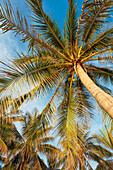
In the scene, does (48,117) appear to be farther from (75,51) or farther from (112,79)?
(112,79)

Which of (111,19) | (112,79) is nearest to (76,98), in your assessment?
(112,79)

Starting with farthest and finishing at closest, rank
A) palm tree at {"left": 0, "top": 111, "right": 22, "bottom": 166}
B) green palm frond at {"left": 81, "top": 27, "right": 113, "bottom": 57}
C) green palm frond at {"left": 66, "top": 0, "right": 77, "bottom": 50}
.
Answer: palm tree at {"left": 0, "top": 111, "right": 22, "bottom": 166} → green palm frond at {"left": 66, "top": 0, "right": 77, "bottom": 50} → green palm frond at {"left": 81, "top": 27, "right": 113, "bottom": 57}

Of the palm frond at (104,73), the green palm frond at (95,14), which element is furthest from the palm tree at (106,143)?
the green palm frond at (95,14)

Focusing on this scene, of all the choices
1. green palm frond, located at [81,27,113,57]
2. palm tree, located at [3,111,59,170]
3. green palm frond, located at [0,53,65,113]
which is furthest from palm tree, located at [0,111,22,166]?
green palm frond, located at [81,27,113,57]

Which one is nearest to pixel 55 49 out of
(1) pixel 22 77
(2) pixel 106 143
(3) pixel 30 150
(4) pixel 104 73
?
(1) pixel 22 77

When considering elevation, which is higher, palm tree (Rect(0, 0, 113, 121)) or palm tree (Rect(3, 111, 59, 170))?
palm tree (Rect(0, 0, 113, 121))

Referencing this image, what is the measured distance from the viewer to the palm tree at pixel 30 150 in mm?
3846

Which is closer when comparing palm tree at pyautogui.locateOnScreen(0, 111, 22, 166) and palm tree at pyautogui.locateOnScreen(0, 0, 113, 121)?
palm tree at pyautogui.locateOnScreen(0, 0, 113, 121)

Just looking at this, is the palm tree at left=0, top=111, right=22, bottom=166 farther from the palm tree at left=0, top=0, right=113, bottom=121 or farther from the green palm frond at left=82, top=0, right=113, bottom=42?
the green palm frond at left=82, top=0, right=113, bottom=42

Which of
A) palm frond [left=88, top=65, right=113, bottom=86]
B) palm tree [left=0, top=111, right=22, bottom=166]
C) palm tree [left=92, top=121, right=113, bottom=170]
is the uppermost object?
palm frond [left=88, top=65, right=113, bottom=86]

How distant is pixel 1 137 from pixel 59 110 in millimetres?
4839

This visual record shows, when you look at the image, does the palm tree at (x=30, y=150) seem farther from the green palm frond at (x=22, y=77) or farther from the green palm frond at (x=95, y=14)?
the green palm frond at (x=95, y=14)

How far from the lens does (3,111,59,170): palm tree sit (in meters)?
3.85

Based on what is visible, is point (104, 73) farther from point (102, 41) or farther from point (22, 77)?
point (22, 77)
